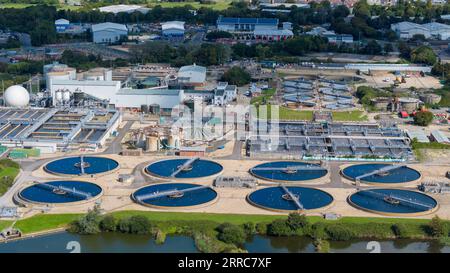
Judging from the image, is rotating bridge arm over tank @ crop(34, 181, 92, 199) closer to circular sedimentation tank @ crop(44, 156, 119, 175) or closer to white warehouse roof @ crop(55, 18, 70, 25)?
circular sedimentation tank @ crop(44, 156, 119, 175)

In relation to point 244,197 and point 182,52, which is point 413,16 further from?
point 244,197

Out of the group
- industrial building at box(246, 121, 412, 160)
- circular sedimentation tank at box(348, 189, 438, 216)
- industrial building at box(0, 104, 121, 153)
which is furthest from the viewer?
industrial building at box(0, 104, 121, 153)

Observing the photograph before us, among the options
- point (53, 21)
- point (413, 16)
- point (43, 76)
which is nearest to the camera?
point (43, 76)

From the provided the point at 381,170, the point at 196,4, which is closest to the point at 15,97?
the point at 381,170

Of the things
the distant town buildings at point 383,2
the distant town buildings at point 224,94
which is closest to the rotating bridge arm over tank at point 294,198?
the distant town buildings at point 224,94

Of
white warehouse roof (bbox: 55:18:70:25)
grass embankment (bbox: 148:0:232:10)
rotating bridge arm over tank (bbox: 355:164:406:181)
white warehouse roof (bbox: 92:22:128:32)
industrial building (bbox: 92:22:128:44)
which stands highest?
grass embankment (bbox: 148:0:232:10)

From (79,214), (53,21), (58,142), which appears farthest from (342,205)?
(53,21)

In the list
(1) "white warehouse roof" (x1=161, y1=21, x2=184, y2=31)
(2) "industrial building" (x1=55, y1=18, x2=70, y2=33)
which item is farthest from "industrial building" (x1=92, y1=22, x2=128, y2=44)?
(2) "industrial building" (x1=55, y1=18, x2=70, y2=33)
